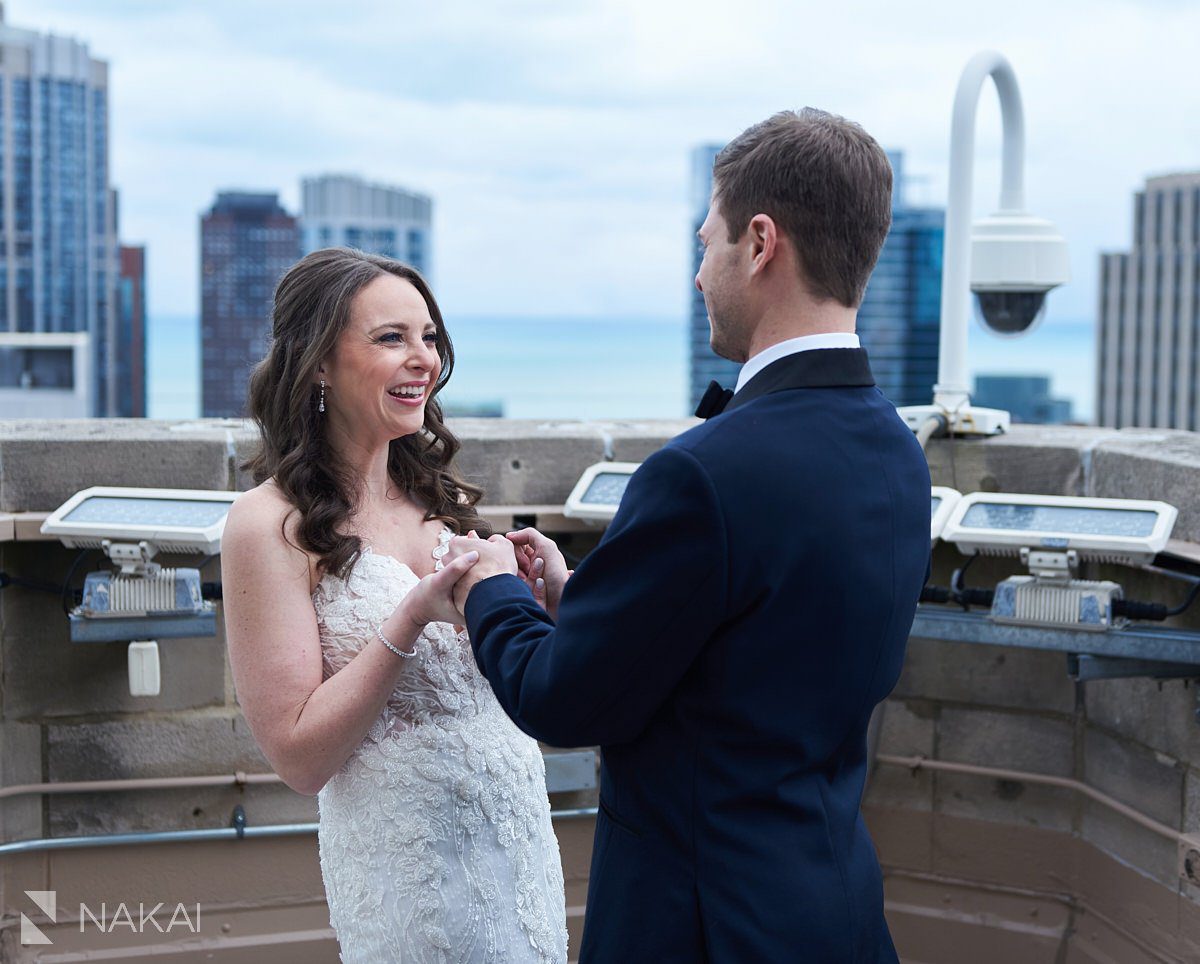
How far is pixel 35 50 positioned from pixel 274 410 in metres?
87.9

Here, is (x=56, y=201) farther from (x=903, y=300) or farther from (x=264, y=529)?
(x=264, y=529)

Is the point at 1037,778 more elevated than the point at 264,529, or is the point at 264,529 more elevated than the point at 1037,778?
the point at 264,529

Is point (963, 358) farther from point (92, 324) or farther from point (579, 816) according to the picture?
point (92, 324)

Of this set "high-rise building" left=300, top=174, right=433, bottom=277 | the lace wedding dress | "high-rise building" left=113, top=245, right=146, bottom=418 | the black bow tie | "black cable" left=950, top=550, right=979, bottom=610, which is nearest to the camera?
the black bow tie

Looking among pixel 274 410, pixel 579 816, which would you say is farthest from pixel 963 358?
pixel 274 410

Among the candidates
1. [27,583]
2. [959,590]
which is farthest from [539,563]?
[27,583]

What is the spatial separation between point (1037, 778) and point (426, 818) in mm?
2017

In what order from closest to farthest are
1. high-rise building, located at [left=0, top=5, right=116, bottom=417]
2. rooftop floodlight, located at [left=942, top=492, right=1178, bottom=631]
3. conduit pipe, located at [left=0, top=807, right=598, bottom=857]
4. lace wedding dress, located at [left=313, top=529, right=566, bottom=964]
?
lace wedding dress, located at [left=313, top=529, right=566, bottom=964] < rooftop floodlight, located at [left=942, top=492, right=1178, bottom=631] < conduit pipe, located at [left=0, top=807, right=598, bottom=857] < high-rise building, located at [left=0, top=5, right=116, bottom=417]

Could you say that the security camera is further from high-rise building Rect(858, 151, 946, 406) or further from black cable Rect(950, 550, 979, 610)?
high-rise building Rect(858, 151, 946, 406)

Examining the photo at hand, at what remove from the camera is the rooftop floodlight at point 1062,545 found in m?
2.86

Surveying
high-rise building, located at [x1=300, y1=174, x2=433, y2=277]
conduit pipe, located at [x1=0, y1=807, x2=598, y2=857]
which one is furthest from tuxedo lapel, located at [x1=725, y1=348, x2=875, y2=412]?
high-rise building, located at [x1=300, y1=174, x2=433, y2=277]

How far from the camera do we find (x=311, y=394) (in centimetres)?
205

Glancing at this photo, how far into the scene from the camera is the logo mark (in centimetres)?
334

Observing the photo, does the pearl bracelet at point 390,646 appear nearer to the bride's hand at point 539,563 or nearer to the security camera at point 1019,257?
the bride's hand at point 539,563
